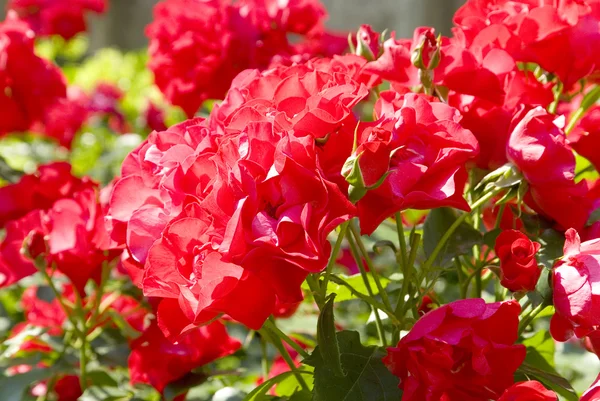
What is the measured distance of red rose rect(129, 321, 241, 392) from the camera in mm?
984

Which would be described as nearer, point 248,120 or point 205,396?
point 248,120

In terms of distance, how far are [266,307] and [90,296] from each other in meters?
0.78

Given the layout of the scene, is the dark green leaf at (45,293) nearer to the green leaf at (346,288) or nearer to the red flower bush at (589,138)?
the green leaf at (346,288)

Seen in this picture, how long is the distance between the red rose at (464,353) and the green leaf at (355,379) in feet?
0.17

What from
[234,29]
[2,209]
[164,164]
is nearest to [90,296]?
[2,209]

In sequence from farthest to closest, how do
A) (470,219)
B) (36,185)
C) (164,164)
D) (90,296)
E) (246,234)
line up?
(90,296), (36,185), (470,219), (164,164), (246,234)

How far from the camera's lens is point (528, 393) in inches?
24.0

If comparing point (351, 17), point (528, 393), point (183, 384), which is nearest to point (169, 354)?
point (183, 384)

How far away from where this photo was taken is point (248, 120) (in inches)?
26.7

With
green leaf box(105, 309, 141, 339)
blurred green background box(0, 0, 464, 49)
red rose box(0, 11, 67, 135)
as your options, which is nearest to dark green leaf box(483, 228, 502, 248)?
green leaf box(105, 309, 141, 339)

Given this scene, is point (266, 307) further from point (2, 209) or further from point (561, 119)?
point (2, 209)

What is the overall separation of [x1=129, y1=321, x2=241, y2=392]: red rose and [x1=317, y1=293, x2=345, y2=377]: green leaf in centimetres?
32

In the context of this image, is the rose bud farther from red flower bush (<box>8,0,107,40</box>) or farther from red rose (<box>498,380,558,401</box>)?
red flower bush (<box>8,0,107,40</box>)

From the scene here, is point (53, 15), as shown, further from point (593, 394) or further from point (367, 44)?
point (593, 394)
